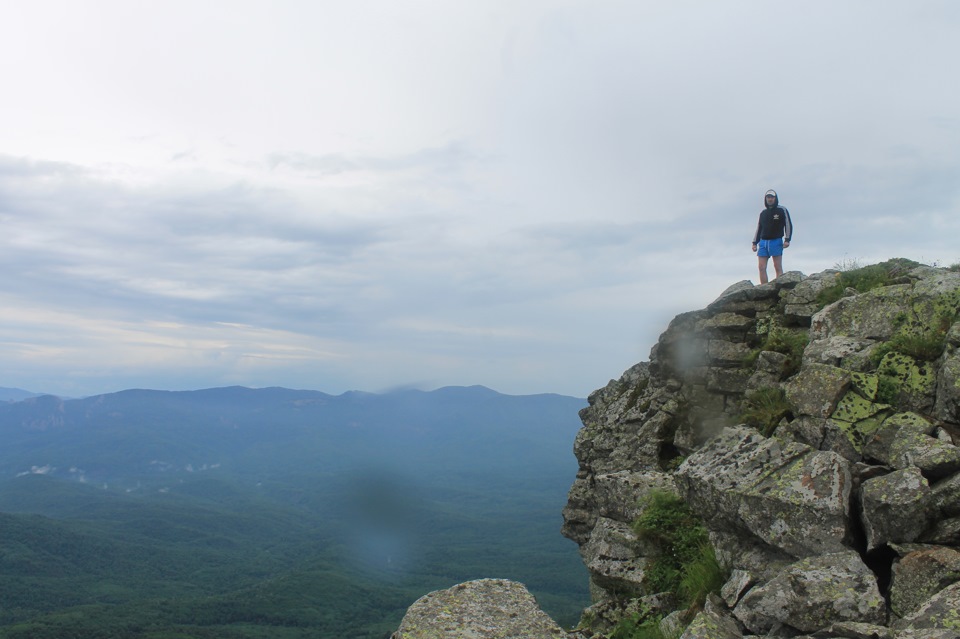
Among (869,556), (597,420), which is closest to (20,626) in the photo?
(597,420)

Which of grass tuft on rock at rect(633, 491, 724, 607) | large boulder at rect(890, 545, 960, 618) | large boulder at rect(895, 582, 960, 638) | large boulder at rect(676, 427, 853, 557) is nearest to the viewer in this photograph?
large boulder at rect(895, 582, 960, 638)

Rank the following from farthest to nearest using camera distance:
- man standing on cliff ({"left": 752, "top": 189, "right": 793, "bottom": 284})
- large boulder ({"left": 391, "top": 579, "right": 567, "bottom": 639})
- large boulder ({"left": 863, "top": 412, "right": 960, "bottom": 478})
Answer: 1. man standing on cliff ({"left": 752, "top": 189, "right": 793, "bottom": 284})
2. large boulder ({"left": 391, "top": 579, "right": 567, "bottom": 639})
3. large boulder ({"left": 863, "top": 412, "right": 960, "bottom": 478})

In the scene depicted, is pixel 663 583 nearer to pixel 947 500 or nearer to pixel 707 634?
Answer: pixel 707 634

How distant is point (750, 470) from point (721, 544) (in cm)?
173

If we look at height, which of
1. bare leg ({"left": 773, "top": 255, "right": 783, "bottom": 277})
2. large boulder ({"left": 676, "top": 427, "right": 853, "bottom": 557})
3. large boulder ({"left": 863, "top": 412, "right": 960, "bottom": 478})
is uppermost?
bare leg ({"left": 773, "top": 255, "right": 783, "bottom": 277})

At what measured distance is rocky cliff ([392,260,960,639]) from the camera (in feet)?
31.8

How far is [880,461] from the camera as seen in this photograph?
39.0 ft

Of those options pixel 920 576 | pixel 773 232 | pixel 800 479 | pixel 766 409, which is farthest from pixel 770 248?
pixel 920 576

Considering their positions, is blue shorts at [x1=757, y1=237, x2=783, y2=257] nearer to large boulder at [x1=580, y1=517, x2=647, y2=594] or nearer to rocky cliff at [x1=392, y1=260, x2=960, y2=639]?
rocky cliff at [x1=392, y1=260, x2=960, y2=639]

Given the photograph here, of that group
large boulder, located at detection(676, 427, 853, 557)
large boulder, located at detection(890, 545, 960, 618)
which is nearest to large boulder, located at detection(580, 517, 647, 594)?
large boulder, located at detection(676, 427, 853, 557)

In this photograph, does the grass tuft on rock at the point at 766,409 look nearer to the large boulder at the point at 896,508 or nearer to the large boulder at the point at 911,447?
the large boulder at the point at 911,447

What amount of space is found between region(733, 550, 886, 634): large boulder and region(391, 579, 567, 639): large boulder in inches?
180

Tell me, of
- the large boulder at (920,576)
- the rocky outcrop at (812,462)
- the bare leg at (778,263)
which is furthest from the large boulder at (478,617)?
the bare leg at (778,263)

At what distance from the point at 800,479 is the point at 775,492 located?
52 centimetres
